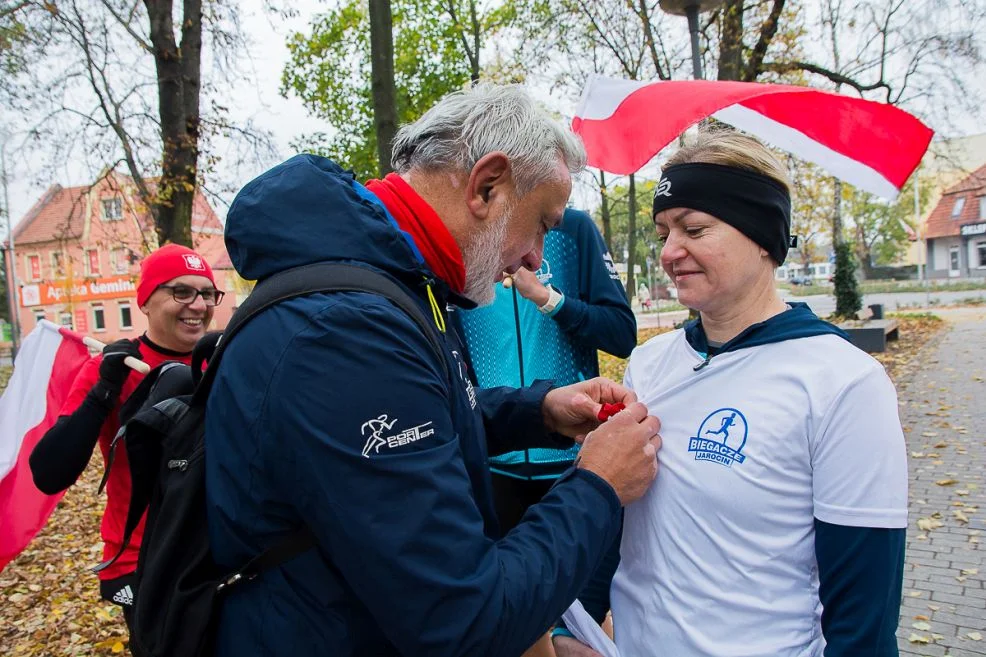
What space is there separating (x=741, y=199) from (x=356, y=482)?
124 cm

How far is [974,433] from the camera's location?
7996mm

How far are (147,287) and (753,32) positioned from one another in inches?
492

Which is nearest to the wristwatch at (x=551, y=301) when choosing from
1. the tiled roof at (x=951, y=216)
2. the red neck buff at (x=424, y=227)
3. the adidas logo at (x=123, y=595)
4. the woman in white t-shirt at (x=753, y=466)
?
the woman in white t-shirt at (x=753, y=466)

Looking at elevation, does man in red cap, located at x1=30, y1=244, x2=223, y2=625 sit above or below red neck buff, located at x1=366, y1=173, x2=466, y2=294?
below

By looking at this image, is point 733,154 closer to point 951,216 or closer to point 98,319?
point 98,319

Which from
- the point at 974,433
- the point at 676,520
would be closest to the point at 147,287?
the point at 676,520

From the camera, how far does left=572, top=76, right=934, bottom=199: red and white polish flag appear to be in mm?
2393

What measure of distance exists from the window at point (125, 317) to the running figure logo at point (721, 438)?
54.2 meters

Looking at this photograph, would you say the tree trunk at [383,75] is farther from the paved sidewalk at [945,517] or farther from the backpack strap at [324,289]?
the paved sidewalk at [945,517]

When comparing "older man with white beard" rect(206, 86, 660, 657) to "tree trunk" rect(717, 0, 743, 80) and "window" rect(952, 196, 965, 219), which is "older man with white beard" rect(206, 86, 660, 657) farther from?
"window" rect(952, 196, 965, 219)

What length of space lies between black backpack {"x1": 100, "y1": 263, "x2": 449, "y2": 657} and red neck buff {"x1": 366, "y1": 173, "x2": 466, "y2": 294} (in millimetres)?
188

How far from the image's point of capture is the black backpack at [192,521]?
1245mm

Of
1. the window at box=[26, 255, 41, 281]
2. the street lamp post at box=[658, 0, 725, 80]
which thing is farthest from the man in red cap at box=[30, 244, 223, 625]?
the window at box=[26, 255, 41, 281]

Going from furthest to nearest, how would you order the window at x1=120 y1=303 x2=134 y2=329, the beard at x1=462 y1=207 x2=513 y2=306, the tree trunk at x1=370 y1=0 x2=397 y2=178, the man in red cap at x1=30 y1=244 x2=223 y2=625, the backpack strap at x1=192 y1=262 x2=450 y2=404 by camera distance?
the window at x1=120 y1=303 x2=134 y2=329, the tree trunk at x1=370 y1=0 x2=397 y2=178, the man in red cap at x1=30 y1=244 x2=223 y2=625, the beard at x1=462 y1=207 x2=513 y2=306, the backpack strap at x1=192 y1=262 x2=450 y2=404
